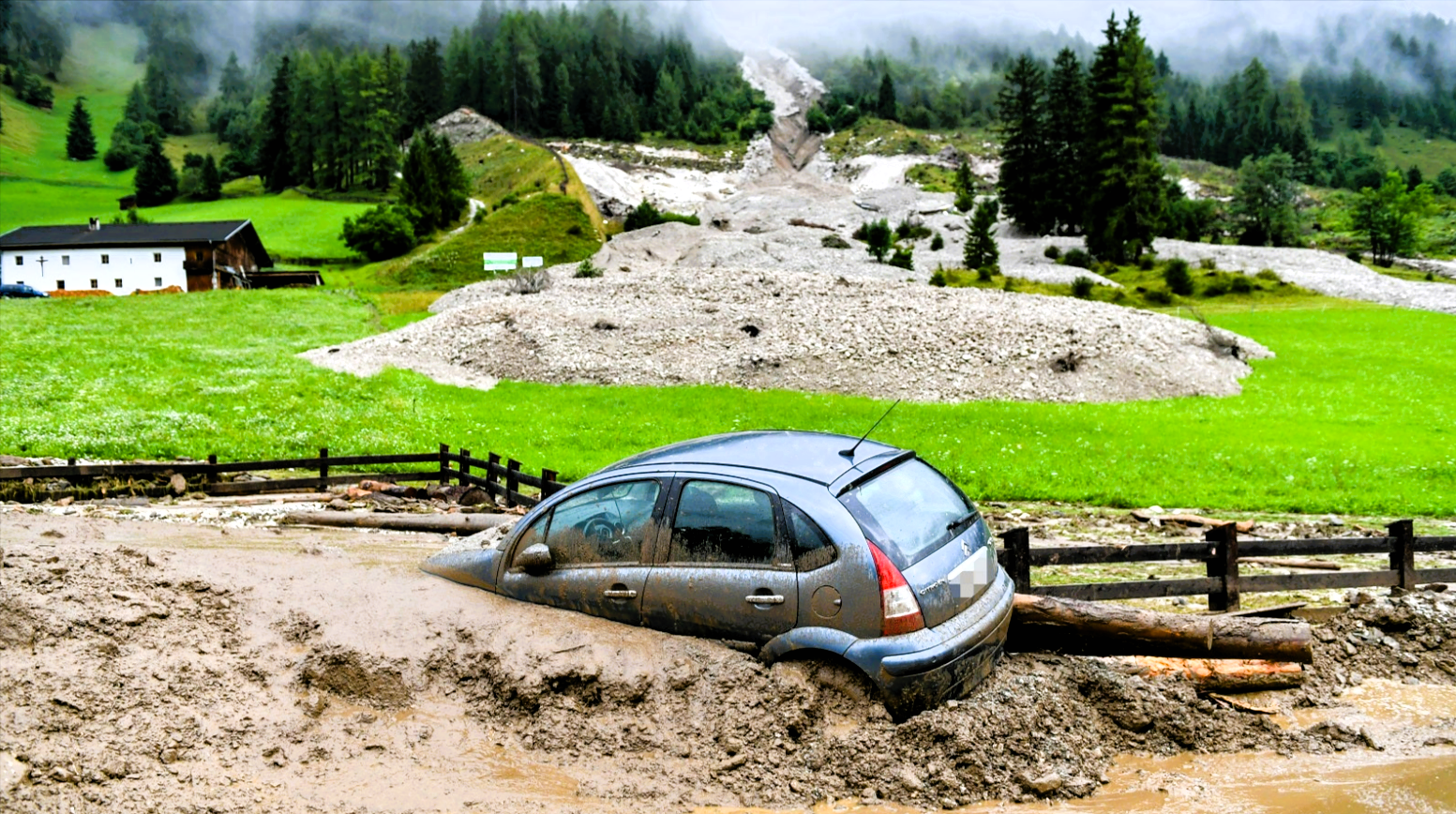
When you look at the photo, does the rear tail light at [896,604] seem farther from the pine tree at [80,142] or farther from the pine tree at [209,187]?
the pine tree at [80,142]

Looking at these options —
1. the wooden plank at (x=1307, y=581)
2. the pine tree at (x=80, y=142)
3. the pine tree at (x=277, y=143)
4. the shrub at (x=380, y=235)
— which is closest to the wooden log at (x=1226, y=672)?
the wooden plank at (x=1307, y=581)

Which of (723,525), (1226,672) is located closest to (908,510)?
(723,525)

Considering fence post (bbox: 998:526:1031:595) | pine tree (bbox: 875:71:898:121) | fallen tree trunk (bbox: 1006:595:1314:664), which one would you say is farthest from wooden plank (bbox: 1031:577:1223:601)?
pine tree (bbox: 875:71:898:121)

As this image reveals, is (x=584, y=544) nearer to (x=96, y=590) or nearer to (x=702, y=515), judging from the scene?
(x=702, y=515)

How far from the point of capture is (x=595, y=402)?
30391 mm

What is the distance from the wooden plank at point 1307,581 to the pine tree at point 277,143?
138233 millimetres

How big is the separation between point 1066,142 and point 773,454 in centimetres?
9030

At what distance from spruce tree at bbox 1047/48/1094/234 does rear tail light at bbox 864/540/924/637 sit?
81.0 metres

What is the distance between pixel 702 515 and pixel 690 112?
7543 inches

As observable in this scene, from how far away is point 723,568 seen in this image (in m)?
6.42

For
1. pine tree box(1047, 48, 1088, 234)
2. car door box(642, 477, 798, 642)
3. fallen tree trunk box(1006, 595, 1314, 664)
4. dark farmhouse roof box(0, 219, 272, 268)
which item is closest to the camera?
car door box(642, 477, 798, 642)

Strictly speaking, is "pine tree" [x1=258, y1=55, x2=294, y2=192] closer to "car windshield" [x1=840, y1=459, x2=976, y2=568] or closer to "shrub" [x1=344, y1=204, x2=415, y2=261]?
"shrub" [x1=344, y1=204, x2=415, y2=261]

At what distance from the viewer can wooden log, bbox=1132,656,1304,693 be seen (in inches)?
274

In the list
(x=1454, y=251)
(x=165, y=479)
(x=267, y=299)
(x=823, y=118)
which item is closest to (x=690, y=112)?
(x=823, y=118)
